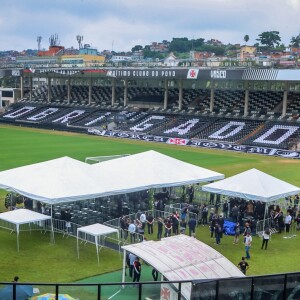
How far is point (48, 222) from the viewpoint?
22.0 m

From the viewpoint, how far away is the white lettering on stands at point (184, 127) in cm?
6248

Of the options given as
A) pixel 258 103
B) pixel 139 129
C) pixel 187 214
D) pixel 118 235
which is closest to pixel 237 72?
pixel 258 103

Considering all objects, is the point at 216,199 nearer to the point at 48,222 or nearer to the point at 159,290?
the point at 48,222

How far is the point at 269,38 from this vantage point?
19125 centimetres

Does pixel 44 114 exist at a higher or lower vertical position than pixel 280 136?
lower

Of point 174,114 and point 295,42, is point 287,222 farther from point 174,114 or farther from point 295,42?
point 295,42

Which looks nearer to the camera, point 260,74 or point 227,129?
point 260,74

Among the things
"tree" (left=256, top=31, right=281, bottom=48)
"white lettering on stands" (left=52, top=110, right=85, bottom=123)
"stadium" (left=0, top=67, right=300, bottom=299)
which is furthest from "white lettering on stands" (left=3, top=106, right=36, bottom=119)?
"tree" (left=256, top=31, right=281, bottom=48)

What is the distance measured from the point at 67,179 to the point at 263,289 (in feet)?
41.4

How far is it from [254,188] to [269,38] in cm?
17775

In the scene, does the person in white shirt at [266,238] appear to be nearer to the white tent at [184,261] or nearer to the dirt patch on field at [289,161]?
the white tent at [184,261]

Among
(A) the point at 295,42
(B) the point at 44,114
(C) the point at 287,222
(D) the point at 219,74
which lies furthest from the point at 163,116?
(A) the point at 295,42

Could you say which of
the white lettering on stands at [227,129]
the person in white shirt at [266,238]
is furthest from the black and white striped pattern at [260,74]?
the person in white shirt at [266,238]

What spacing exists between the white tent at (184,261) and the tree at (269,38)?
18570 cm
